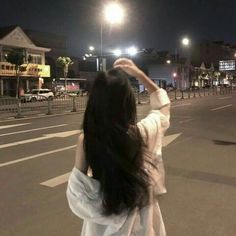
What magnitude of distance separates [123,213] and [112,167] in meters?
0.28

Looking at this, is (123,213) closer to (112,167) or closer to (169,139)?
(112,167)

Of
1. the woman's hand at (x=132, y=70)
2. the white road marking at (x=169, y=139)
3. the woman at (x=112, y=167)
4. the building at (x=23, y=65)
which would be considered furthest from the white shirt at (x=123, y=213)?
the building at (x=23, y=65)

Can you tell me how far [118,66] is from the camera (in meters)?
2.44

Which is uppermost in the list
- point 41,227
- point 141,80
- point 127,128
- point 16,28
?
point 16,28

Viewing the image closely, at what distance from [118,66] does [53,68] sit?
64.1 m

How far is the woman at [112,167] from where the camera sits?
7.09 ft

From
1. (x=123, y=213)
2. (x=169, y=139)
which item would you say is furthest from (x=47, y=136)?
(x=123, y=213)

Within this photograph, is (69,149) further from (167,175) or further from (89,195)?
(89,195)

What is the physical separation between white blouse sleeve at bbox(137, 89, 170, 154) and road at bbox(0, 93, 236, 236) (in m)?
0.97

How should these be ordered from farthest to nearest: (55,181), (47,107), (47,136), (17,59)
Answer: (17,59)
(47,107)
(47,136)
(55,181)

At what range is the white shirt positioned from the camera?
2.21m

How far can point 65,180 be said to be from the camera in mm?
7199

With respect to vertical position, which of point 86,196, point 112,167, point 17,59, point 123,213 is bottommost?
point 123,213

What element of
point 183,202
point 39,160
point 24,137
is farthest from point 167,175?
point 24,137
